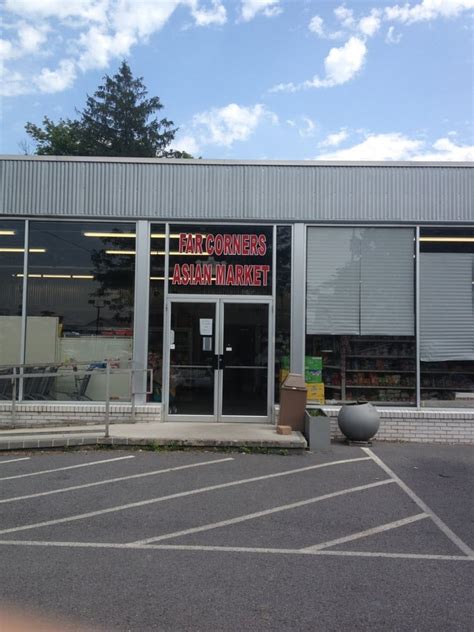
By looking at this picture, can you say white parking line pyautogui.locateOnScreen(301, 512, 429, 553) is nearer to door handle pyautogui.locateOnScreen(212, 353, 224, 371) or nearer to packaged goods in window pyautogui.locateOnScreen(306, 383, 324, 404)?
packaged goods in window pyautogui.locateOnScreen(306, 383, 324, 404)

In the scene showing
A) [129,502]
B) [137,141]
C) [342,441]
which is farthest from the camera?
[137,141]

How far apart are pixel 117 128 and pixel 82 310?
116 feet

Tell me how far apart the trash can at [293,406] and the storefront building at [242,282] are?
2.42 feet

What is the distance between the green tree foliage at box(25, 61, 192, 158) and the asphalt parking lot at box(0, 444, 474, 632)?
35.1 meters

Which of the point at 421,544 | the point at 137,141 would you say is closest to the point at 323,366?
the point at 421,544

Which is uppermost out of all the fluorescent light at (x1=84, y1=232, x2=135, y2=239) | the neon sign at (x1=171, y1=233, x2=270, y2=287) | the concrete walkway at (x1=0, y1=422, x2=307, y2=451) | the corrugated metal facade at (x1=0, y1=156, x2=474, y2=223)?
the corrugated metal facade at (x1=0, y1=156, x2=474, y2=223)

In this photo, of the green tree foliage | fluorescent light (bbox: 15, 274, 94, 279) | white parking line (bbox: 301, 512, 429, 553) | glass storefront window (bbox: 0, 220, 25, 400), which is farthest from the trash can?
the green tree foliage

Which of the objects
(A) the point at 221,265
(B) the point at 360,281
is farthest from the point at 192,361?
(B) the point at 360,281

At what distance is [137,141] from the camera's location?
41281mm

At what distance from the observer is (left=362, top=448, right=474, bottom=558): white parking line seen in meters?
4.78

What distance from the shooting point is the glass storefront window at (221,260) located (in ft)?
33.2

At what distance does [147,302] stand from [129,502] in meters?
4.78

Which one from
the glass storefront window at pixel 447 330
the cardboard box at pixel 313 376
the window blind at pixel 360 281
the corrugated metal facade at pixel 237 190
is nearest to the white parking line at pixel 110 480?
the cardboard box at pixel 313 376

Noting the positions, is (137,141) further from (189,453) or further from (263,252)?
(189,453)
